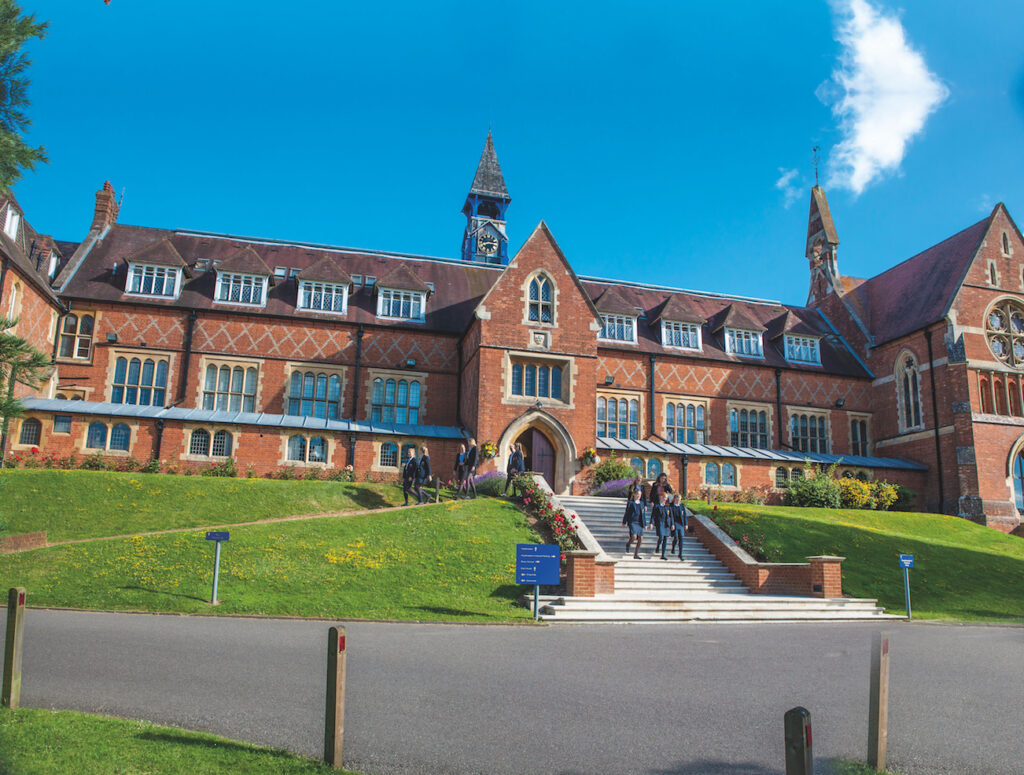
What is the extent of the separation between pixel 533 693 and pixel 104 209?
33.0 metres

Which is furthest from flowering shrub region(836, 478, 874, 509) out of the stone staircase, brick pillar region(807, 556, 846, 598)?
brick pillar region(807, 556, 846, 598)

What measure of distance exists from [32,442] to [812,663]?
84.2 feet

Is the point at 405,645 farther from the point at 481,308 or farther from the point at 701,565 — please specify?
the point at 481,308

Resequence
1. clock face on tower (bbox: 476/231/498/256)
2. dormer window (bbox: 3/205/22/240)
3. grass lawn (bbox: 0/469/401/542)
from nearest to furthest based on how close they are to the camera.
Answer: grass lawn (bbox: 0/469/401/542), dormer window (bbox: 3/205/22/240), clock face on tower (bbox: 476/231/498/256)

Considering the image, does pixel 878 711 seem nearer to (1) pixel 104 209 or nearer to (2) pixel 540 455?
(2) pixel 540 455

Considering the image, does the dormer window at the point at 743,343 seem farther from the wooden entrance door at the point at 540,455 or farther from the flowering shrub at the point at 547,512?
the flowering shrub at the point at 547,512

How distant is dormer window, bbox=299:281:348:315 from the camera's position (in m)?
30.7

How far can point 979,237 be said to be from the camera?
33.6m

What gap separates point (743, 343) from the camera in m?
35.3

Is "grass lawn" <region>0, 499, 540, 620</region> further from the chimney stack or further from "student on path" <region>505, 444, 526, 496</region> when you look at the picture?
the chimney stack

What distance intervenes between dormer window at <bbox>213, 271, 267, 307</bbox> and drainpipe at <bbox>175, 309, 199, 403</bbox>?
1.25 meters

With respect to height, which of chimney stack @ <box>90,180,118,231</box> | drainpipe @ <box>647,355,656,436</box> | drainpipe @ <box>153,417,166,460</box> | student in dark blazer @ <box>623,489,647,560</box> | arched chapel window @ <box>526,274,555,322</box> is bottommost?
student in dark blazer @ <box>623,489,647,560</box>

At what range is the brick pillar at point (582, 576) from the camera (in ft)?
51.2

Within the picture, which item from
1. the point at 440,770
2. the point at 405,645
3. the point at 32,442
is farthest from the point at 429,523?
the point at 32,442
